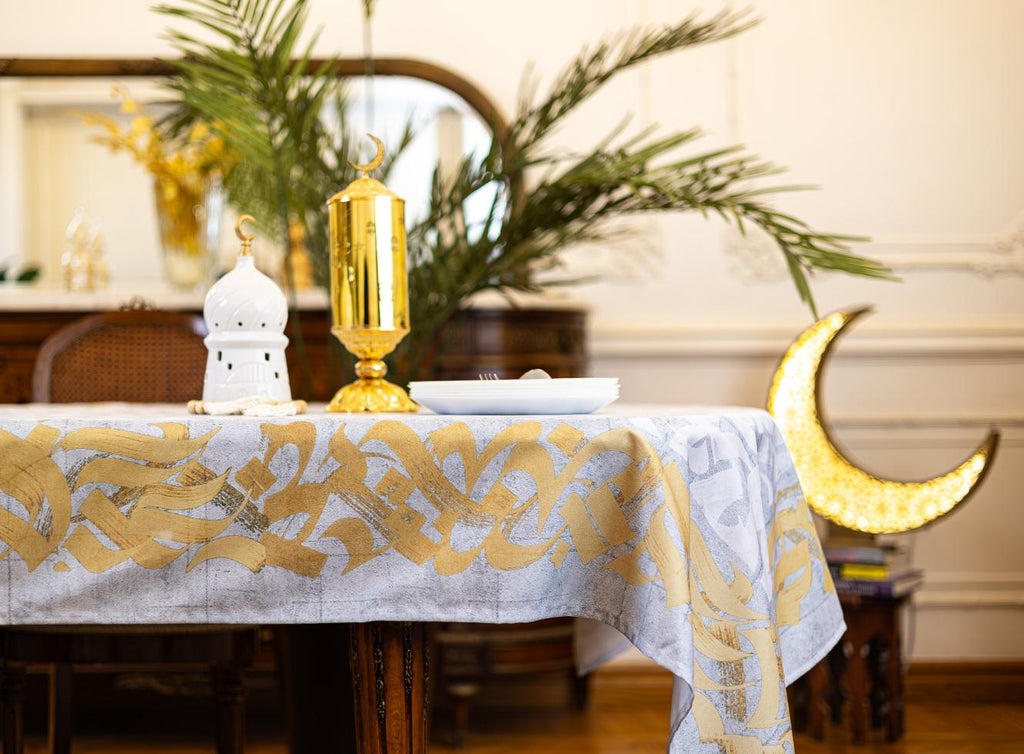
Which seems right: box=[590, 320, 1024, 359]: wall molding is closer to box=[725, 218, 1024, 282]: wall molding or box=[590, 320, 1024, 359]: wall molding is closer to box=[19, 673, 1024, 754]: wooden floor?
box=[725, 218, 1024, 282]: wall molding

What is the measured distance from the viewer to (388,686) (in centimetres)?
121

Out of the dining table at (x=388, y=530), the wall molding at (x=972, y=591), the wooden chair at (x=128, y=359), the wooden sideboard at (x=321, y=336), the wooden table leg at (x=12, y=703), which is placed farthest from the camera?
the wall molding at (x=972, y=591)

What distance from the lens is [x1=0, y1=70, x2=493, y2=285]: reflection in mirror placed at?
3385 millimetres

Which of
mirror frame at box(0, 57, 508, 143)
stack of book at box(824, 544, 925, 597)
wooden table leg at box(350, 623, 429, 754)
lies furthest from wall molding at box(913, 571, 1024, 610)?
wooden table leg at box(350, 623, 429, 754)

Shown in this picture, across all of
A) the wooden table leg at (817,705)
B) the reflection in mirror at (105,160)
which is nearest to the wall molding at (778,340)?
the reflection in mirror at (105,160)

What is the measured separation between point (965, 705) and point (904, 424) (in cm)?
86

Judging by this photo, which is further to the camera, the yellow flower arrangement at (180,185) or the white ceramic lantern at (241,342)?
the yellow flower arrangement at (180,185)

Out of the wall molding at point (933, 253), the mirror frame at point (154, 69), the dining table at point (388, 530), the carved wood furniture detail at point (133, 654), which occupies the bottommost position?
the carved wood furniture detail at point (133, 654)

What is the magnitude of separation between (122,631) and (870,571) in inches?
75.2

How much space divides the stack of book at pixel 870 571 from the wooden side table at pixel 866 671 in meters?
0.02

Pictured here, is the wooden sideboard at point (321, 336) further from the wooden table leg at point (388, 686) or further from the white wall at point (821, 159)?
the wooden table leg at point (388, 686)

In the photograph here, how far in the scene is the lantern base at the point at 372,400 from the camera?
147cm

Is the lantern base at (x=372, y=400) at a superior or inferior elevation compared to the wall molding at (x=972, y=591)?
superior

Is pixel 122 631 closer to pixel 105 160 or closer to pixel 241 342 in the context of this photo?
pixel 241 342
